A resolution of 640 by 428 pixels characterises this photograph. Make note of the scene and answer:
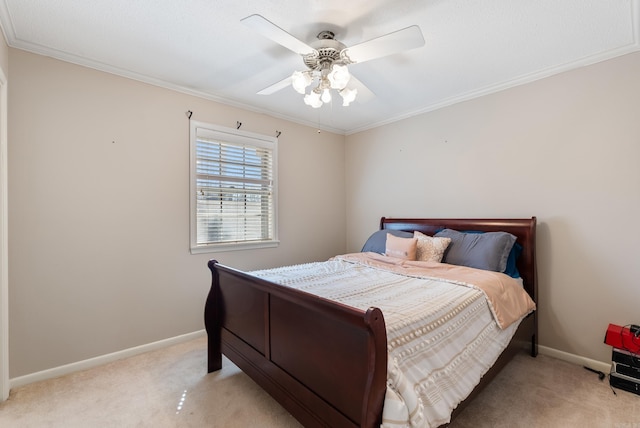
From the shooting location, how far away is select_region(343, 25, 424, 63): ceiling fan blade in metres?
1.59

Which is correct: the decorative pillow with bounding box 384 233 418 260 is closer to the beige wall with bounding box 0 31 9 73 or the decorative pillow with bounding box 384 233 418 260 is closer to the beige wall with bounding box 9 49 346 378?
the beige wall with bounding box 9 49 346 378

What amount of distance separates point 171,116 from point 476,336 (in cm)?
313

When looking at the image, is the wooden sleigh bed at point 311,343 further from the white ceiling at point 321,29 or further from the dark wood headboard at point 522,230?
the white ceiling at point 321,29

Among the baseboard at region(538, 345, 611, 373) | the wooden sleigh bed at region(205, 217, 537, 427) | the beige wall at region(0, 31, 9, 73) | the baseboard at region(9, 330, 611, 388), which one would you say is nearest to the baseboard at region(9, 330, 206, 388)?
the baseboard at region(9, 330, 611, 388)

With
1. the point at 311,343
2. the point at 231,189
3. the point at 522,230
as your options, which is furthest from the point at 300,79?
the point at 522,230

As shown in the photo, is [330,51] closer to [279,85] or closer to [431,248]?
[279,85]

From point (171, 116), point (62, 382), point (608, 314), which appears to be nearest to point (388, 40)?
point (171, 116)

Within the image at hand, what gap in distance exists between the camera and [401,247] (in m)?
2.95

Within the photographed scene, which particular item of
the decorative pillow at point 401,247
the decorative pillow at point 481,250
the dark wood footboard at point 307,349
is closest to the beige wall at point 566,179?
the decorative pillow at point 481,250

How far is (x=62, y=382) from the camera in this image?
2.22m

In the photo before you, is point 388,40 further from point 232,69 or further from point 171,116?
point 171,116

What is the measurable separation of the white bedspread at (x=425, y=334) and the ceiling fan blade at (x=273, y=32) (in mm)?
1531

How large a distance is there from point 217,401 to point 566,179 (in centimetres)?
323

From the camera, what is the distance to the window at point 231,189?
122 inches
